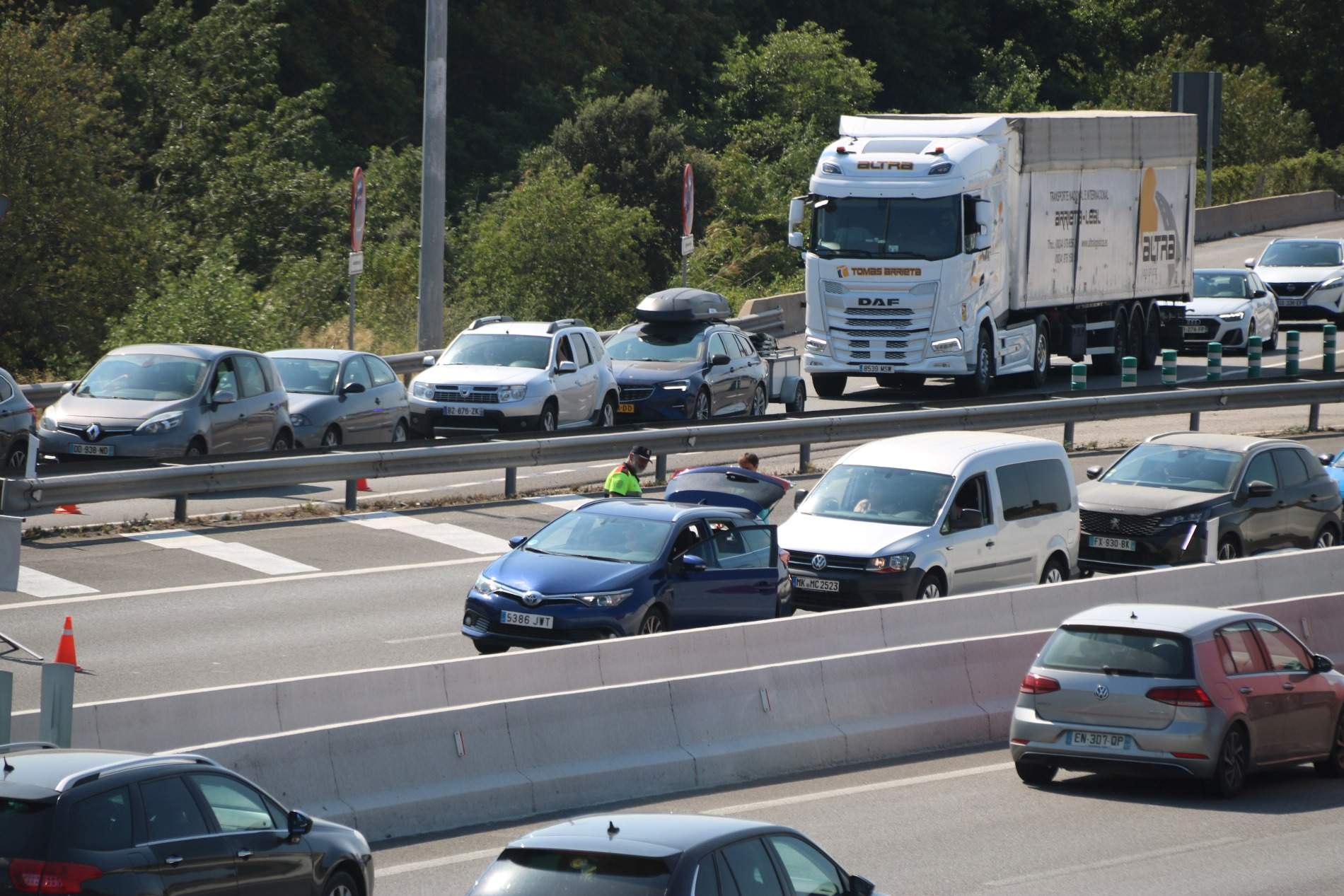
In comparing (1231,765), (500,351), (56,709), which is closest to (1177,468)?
(1231,765)

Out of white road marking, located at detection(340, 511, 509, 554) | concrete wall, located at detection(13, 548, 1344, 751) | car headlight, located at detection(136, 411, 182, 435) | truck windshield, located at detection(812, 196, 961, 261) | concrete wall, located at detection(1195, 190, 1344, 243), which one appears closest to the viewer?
concrete wall, located at detection(13, 548, 1344, 751)

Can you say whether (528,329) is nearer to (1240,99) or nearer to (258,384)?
(258,384)

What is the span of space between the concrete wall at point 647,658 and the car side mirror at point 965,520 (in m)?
1.10

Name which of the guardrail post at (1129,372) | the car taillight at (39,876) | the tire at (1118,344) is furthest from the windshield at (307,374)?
the car taillight at (39,876)

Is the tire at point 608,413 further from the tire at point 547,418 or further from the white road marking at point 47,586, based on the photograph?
the white road marking at point 47,586

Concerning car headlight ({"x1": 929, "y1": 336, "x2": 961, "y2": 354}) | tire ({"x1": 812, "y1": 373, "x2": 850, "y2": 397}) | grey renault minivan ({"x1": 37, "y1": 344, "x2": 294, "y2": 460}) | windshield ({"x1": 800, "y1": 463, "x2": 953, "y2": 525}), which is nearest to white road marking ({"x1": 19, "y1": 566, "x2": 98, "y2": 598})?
grey renault minivan ({"x1": 37, "y1": 344, "x2": 294, "y2": 460})

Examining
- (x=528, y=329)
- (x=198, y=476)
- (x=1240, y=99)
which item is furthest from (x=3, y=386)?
(x=1240, y=99)

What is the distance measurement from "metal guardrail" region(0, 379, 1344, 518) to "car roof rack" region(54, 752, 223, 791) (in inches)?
465

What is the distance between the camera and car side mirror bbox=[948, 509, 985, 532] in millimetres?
19125

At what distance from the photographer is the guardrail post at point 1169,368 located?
34.6 m

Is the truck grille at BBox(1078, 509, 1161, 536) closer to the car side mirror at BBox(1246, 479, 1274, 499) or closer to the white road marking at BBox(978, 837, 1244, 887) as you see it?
the car side mirror at BBox(1246, 479, 1274, 499)

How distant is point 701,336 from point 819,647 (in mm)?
14009

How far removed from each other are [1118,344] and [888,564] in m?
20.1

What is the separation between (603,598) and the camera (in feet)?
52.7
